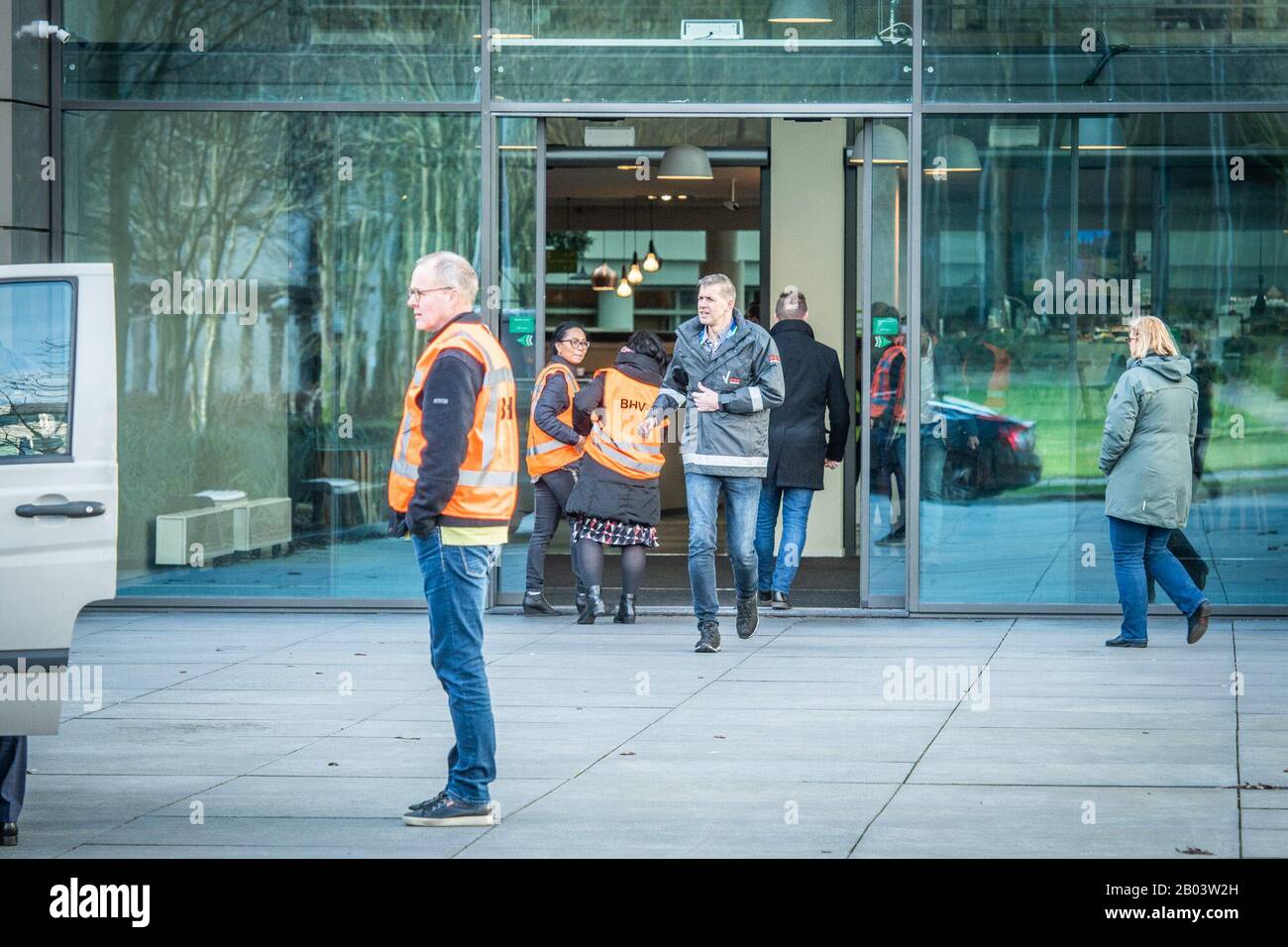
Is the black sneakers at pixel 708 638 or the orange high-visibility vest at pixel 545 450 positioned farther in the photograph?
the orange high-visibility vest at pixel 545 450

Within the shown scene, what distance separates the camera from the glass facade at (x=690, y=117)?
1124cm

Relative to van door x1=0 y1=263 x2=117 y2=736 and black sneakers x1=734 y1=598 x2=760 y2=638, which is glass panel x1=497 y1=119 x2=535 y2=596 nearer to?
black sneakers x1=734 y1=598 x2=760 y2=638

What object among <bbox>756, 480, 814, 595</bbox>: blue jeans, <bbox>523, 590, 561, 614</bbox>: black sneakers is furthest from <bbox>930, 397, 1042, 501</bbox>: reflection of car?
<bbox>523, 590, 561, 614</bbox>: black sneakers

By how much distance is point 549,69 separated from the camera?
11.4 meters

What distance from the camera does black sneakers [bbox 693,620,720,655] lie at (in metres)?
9.75

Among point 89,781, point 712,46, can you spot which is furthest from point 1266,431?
point 89,781

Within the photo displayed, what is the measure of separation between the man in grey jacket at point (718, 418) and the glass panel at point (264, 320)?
96.6 inches

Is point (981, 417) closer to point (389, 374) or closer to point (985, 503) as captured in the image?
point (985, 503)

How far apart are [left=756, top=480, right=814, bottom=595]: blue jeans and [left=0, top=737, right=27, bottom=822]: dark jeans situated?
6320mm

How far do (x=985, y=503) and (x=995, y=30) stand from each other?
2916 millimetres

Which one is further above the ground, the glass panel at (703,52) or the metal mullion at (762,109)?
the glass panel at (703,52)

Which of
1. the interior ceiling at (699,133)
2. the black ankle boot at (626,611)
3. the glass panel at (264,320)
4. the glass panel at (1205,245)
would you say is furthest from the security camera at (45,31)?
the glass panel at (1205,245)

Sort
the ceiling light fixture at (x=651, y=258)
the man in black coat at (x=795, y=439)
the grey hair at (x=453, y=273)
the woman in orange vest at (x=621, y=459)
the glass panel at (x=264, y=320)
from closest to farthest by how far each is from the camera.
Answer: the grey hair at (x=453, y=273)
the woman in orange vest at (x=621, y=459)
the man in black coat at (x=795, y=439)
the glass panel at (x=264, y=320)
the ceiling light fixture at (x=651, y=258)

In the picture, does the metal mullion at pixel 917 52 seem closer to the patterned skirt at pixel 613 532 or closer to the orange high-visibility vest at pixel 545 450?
the orange high-visibility vest at pixel 545 450
